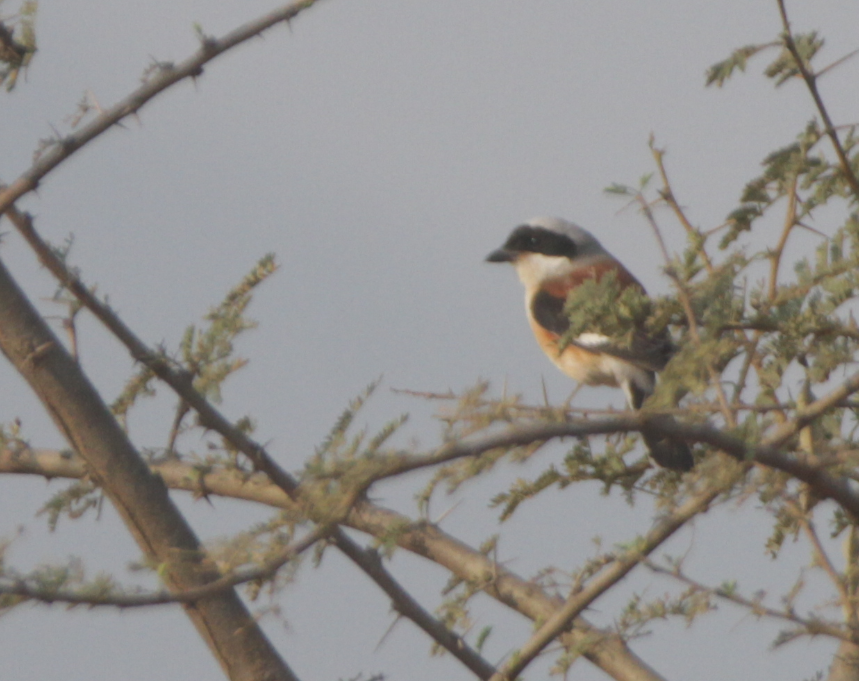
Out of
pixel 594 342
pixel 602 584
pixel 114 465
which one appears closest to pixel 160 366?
pixel 114 465

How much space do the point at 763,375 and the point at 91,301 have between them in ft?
5.62

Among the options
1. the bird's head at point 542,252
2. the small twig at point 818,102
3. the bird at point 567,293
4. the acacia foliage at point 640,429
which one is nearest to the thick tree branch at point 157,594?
the acacia foliage at point 640,429

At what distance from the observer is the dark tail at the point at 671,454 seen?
114 inches

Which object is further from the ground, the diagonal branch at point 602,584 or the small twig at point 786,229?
the small twig at point 786,229

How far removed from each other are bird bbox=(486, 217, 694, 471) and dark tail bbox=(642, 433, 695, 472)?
11mm

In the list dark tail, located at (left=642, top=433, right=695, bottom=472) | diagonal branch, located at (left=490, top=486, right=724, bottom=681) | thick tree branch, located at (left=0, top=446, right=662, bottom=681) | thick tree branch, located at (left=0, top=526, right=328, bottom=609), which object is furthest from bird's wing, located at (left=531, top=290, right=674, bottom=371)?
thick tree branch, located at (left=0, top=526, right=328, bottom=609)

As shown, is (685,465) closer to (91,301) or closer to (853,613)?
(853,613)

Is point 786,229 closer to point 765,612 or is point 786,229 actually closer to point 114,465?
point 765,612

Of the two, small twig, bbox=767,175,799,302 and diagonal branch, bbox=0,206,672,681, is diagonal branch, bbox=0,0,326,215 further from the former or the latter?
small twig, bbox=767,175,799,302

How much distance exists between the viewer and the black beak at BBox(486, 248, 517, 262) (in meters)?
6.91

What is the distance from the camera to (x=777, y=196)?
306 cm

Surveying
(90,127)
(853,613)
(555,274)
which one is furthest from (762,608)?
(555,274)

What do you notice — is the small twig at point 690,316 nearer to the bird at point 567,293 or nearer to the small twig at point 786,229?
the small twig at point 786,229

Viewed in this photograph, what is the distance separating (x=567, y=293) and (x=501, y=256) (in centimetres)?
236
